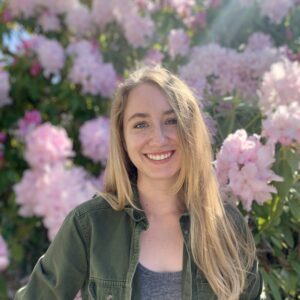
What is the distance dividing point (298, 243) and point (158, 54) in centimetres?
199

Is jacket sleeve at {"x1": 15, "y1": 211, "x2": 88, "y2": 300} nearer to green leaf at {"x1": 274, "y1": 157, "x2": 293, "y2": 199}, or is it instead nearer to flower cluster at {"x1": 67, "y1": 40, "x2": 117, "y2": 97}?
green leaf at {"x1": 274, "y1": 157, "x2": 293, "y2": 199}

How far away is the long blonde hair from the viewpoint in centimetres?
176

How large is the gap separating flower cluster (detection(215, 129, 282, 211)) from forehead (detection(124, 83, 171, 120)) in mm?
383

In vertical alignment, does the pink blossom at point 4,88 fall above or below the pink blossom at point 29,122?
above

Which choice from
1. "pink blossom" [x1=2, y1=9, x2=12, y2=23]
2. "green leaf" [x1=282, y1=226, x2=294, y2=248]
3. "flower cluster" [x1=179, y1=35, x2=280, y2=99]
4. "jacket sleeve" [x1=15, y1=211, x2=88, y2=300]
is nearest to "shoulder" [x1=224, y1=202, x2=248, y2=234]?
"green leaf" [x1=282, y1=226, x2=294, y2=248]

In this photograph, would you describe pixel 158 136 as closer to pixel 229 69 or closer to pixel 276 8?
pixel 229 69

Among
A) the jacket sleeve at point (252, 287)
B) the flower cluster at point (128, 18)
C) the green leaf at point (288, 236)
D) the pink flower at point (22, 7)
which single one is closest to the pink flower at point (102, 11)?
the flower cluster at point (128, 18)

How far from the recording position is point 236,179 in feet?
6.60

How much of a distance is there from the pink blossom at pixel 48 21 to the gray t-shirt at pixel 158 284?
8.73 ft

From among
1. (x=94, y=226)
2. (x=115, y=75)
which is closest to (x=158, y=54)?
(x=115, y=75)

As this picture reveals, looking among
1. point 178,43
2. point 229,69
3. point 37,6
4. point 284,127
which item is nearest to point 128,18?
point 178,43

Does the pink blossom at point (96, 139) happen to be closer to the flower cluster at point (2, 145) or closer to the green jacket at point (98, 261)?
the flower cluster at point (2, 145)

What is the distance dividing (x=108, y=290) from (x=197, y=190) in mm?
412

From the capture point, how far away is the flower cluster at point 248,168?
200 centimetres
